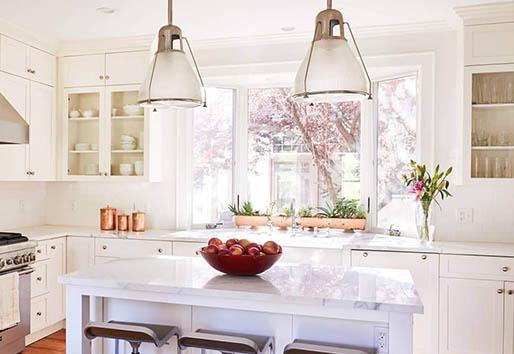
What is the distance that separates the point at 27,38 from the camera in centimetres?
402

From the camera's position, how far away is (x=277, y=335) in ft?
7.23

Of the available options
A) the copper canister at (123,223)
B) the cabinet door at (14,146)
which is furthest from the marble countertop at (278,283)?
the cabinet door at (14,146)

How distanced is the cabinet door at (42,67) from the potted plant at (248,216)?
201 cm

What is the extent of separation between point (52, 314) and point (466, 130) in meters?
3.59

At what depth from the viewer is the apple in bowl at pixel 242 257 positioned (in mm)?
2268

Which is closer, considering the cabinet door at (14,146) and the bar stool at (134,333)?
the bar stool at (134,333)

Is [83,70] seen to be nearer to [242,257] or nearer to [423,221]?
[242,257]

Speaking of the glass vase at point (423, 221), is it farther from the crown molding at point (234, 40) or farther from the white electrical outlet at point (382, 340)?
the white electrical outlet at point (382, 340)

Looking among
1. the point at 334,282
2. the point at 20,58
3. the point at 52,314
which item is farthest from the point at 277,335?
the point at 20,58

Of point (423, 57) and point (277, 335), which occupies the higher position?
point (423, 57)

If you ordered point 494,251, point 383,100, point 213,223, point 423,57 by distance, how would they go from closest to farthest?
1. point 494,251
2. point 423,57
3. point 383,100
4. point 213,223

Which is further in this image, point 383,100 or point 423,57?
point 383,100

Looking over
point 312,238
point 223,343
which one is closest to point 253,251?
point 223,343

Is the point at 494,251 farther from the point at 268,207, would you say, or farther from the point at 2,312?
the point at 2,312
